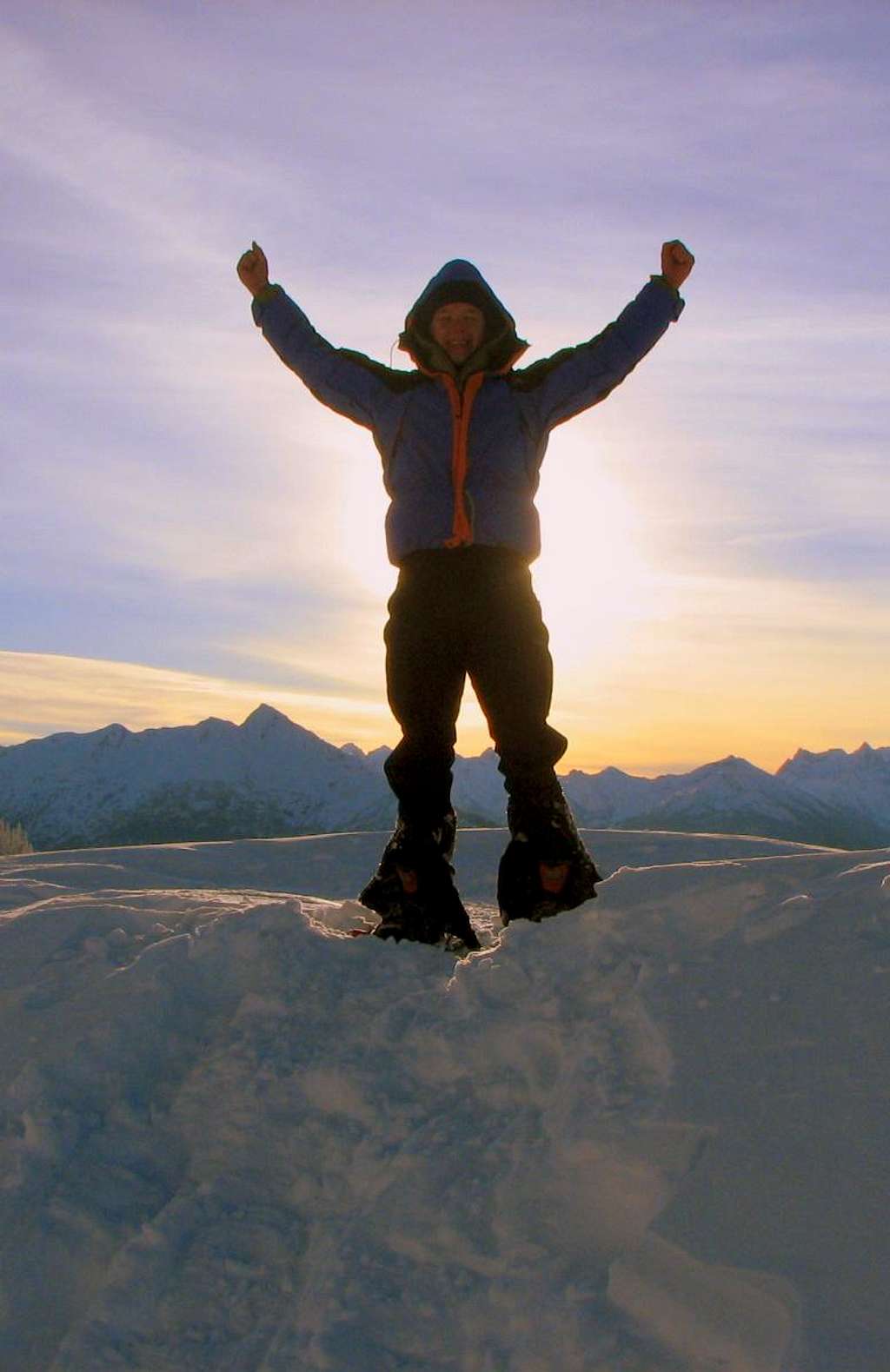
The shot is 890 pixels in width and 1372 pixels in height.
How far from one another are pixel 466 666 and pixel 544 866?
89 cm

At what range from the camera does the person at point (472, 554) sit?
401cm

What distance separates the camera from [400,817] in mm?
4168

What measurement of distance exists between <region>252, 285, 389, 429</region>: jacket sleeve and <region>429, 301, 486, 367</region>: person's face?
1.03 feet

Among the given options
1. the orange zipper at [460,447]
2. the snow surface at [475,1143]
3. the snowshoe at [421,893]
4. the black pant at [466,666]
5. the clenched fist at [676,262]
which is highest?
the clenched fist at [676,262]

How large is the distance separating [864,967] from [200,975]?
200 centimetres

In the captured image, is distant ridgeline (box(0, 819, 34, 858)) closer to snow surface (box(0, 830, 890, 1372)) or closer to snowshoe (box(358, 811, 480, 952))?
snowshoe (box(358, 811, 480, 952))

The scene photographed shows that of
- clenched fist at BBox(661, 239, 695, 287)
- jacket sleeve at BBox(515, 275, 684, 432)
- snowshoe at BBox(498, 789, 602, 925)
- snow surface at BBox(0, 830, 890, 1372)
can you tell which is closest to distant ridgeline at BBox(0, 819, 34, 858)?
snowshoe at BBox(498, 789, 602, 925)

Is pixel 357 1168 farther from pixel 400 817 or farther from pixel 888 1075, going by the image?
pixel 400 817

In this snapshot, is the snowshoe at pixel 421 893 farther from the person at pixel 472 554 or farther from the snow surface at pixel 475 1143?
the snow surface at pixel 475 1143

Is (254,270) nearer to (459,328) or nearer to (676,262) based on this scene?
(459,328)

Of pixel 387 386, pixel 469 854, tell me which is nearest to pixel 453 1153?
pixel 387 386

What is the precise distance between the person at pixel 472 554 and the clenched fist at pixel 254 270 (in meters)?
0.61

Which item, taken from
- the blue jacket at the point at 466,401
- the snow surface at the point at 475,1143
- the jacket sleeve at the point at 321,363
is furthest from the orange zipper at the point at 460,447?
the snow surface at the point at 475,1143

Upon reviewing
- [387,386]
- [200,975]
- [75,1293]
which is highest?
[387,386]
